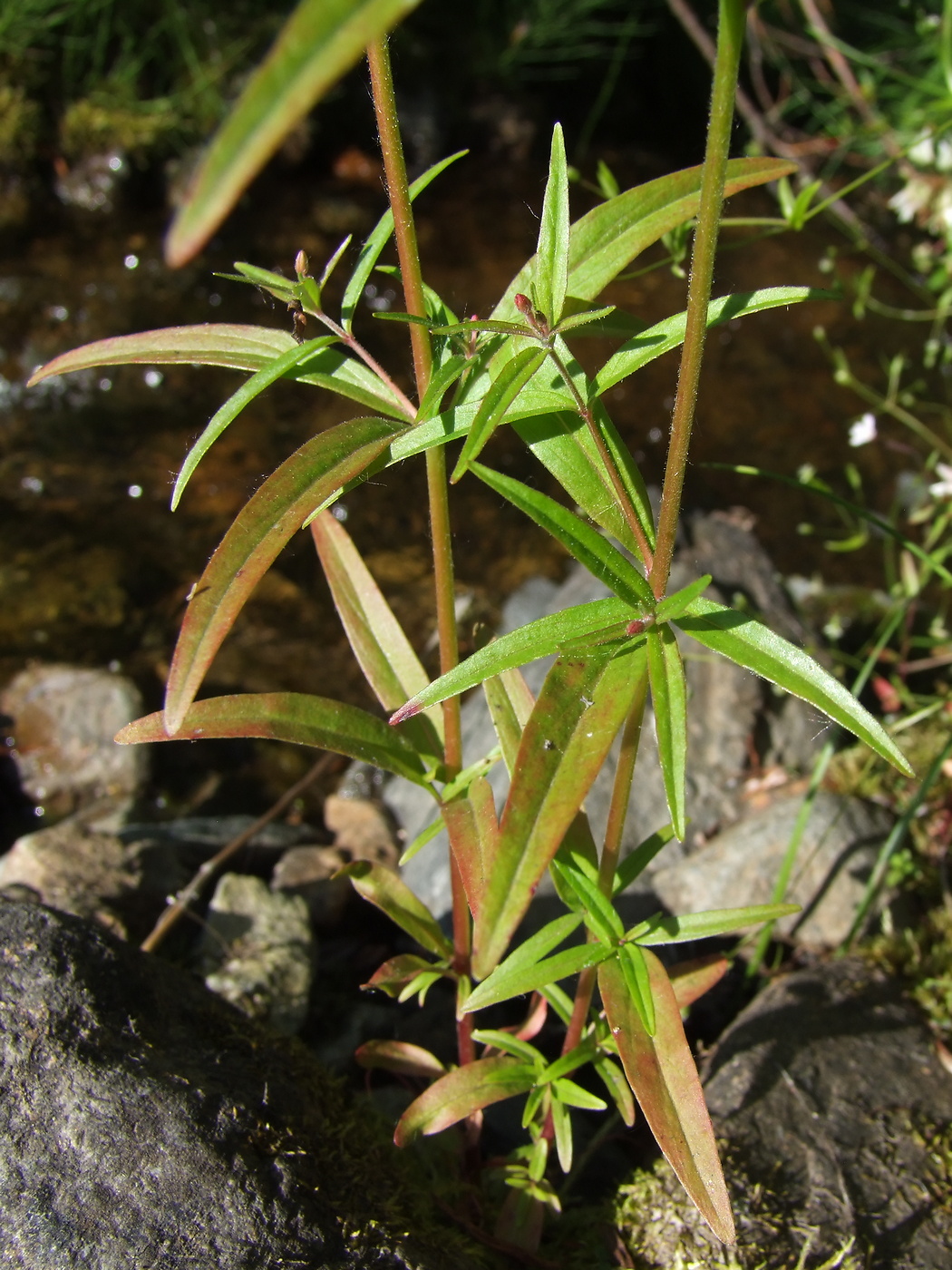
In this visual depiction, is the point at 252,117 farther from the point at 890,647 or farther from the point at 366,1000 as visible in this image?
the point at 890,647

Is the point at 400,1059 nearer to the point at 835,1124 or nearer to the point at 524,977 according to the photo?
the point at 524,977

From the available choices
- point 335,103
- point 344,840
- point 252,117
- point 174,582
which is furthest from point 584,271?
point 335,103

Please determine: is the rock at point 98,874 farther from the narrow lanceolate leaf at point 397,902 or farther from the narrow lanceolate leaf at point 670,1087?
the narrow lanceolate leaf at point 670,1087

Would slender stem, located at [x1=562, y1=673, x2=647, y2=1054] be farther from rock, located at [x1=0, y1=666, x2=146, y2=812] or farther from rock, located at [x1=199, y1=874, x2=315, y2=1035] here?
rock, located at [x1=0, y1=666, x2=146, y2=812]

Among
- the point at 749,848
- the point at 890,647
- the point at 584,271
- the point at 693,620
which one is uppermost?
the point at 584,271

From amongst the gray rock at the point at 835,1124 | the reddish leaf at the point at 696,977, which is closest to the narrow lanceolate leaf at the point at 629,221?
the reddish leaf at the point at 696,977

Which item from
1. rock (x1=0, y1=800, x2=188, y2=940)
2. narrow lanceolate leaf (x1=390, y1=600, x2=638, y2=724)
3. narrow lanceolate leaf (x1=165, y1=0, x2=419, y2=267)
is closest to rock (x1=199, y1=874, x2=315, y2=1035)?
rock (x1=0, y1=800, x2=188, y2=940)

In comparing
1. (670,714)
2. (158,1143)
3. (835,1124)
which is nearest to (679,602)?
(670,714)

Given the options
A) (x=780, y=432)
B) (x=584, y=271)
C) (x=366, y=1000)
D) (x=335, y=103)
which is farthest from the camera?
(x=335, y=103)
